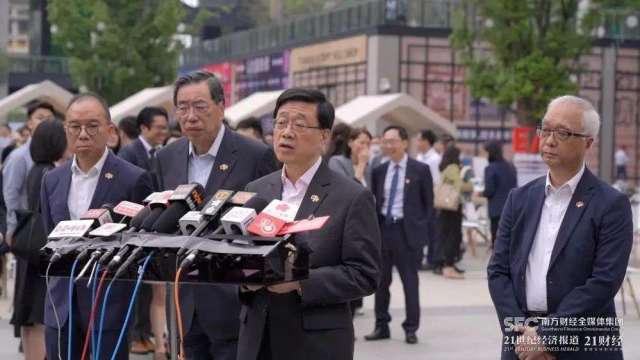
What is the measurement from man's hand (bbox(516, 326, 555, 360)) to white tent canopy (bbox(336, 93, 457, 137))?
58.6 feet

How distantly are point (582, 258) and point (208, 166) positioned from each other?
2.22 metres

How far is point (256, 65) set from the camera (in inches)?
2031

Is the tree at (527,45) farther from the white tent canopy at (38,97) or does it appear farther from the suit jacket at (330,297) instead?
the suit jacket at (330,297)

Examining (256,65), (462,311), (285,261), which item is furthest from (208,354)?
(256,65)

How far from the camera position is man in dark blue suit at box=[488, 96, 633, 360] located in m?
5.84

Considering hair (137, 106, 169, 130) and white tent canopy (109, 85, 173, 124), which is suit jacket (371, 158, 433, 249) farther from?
white tent canopy (109, 85, 173, 124)

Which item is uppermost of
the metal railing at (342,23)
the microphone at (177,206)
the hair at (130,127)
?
the metal railing at (342,23)

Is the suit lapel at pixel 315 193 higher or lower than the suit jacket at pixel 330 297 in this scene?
higher

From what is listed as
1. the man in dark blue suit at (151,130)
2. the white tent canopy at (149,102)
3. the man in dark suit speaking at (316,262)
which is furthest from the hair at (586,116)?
the white tent canopy at (149,102)

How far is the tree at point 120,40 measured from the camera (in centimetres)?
3819

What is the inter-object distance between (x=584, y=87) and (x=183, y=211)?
38.8 meters

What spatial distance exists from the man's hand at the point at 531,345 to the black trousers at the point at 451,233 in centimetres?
1256

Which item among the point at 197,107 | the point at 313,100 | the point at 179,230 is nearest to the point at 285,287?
the point at 179,230

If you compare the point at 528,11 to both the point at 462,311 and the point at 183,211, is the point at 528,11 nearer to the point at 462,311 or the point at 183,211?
the point at 462,311
